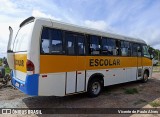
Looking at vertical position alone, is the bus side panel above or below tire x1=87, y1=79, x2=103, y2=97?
above

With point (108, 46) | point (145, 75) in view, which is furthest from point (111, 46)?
point (145, 75)

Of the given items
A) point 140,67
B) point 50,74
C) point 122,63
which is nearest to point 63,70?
point 50,74

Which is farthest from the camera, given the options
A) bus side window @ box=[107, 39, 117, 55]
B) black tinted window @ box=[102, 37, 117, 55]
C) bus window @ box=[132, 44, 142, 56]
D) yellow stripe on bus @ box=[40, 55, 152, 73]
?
bus window @ box=[132, 44, 142, 56]

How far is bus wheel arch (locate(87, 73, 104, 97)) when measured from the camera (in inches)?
336

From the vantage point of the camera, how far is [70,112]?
6.73 meters

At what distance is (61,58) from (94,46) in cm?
208

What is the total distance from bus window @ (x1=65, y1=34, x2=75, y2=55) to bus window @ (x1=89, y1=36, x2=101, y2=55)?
1.05 metres

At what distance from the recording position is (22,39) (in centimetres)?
705

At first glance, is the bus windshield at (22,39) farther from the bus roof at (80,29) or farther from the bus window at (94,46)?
the bus window at (94,46)

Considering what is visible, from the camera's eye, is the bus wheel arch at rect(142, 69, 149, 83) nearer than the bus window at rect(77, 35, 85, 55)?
No

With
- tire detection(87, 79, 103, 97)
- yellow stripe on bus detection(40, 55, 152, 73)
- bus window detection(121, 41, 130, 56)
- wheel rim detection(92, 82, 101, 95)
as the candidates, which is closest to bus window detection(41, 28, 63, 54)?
yellow stripe on bus detection(40, 55, 152, 73)

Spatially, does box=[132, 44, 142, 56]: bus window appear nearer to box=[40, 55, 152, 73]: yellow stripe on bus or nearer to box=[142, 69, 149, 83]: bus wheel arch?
box=[40, 55, 152, 73]: yellow stripe on bus

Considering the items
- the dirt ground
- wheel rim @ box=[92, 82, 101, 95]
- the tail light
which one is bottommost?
the dirt ground

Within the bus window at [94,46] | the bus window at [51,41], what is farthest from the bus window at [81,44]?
the bus window at [51,41]
